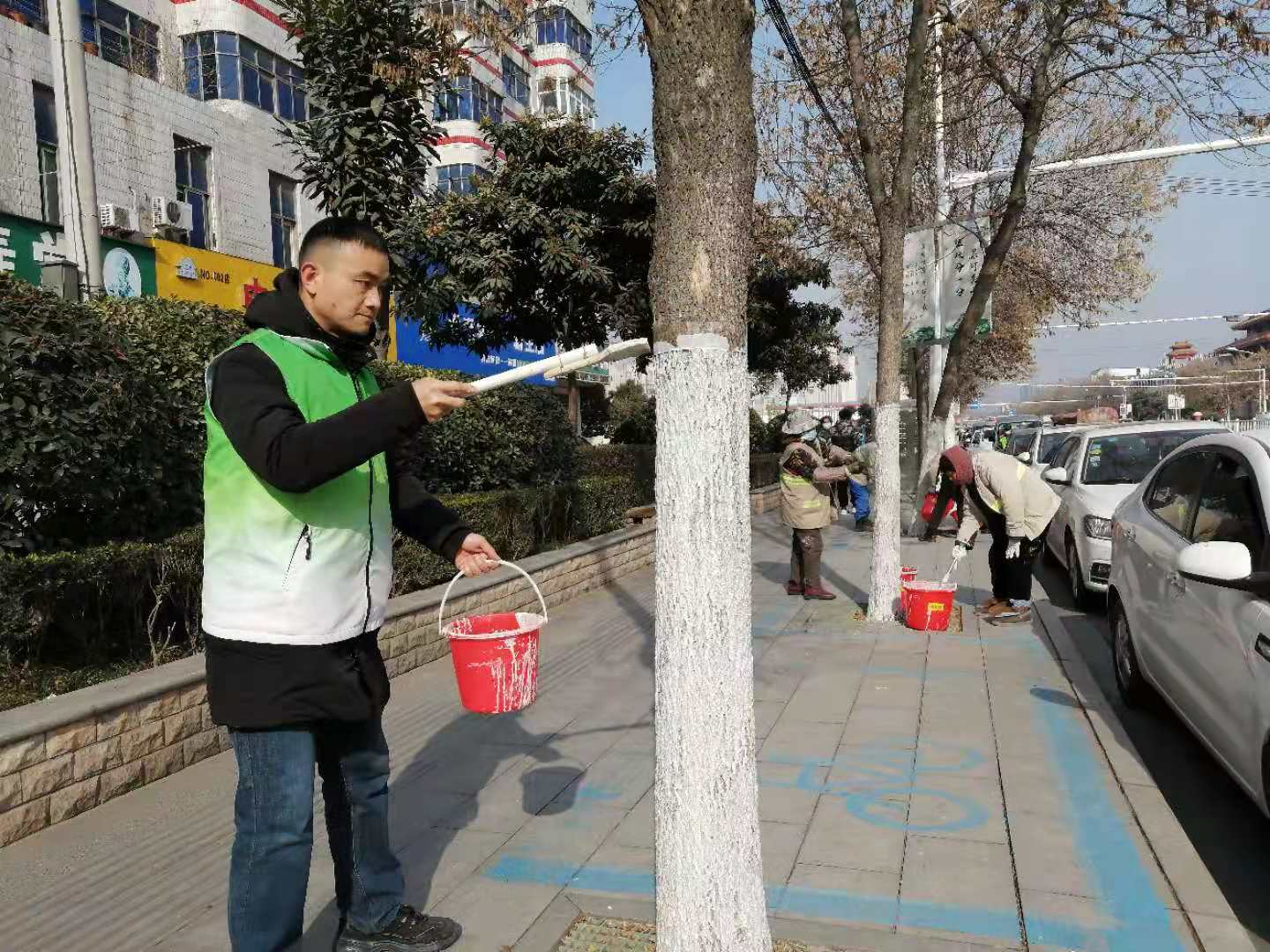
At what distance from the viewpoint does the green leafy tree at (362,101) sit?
7281mm

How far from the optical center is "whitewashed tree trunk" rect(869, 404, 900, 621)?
7770 millimetres

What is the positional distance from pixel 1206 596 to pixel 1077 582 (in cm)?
491

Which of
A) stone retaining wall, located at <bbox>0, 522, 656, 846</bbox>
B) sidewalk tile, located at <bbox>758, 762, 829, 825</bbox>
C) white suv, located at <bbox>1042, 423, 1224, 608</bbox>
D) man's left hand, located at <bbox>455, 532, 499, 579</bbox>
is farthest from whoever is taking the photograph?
white suv, located at <bbox>1042, 423, 1224, 608</bbox>

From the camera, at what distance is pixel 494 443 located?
9.26 m

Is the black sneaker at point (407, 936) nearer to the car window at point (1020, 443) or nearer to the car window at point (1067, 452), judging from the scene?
the car window at point (1067, 452)

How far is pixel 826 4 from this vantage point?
9.32 m

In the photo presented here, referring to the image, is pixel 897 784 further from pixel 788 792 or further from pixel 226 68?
pixel 226 68

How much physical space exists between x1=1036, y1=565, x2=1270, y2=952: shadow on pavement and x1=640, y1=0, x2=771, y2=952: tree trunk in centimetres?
187

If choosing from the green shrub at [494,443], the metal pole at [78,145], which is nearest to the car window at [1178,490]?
the green shrub at [494,443]

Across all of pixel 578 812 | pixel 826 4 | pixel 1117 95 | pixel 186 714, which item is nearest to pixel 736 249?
pixel 578 812

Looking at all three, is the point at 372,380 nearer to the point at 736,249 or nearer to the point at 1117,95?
the point at 736,249

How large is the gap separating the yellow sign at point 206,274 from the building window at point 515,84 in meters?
14.2

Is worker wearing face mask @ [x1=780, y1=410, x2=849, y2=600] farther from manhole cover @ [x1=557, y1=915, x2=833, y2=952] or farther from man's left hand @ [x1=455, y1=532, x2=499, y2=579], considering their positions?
man's left hand @ [x1=455, y1=532, x2=499, y2=579]

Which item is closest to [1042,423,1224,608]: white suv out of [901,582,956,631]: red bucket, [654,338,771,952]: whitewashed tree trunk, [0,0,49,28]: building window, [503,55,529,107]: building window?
[901,582,956,631]: red bucket
